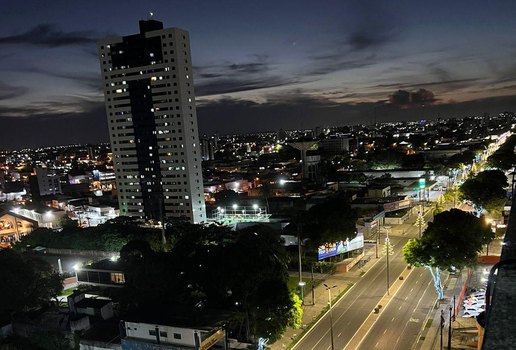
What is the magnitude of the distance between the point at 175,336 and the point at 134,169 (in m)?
50.9

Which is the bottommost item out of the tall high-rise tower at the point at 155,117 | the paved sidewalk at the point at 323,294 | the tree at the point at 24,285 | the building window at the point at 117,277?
the paved sidewalk at the point at 323,294

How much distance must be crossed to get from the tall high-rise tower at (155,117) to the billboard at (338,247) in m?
31.4

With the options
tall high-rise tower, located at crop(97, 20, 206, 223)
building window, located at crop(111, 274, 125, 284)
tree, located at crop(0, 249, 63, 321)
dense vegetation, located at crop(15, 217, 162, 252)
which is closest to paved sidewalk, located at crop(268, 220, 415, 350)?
building window, located at crop(111, 274, 125, 284)

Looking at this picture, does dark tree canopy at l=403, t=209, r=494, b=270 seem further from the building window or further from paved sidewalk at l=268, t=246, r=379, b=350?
the building window

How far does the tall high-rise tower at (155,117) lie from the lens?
6644cm

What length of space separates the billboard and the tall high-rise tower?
31.4 meters

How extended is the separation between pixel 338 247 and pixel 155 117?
130 feet

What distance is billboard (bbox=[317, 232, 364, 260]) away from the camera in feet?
136

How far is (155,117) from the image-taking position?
6825cm

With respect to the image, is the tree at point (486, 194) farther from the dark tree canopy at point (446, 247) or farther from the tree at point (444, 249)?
the tree at point (444, 249)

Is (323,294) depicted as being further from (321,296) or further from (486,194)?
(486,194)

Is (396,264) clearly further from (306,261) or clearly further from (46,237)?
(46,237)

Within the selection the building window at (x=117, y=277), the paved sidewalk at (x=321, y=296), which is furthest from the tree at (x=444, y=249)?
the building window at (x=117, y=277)

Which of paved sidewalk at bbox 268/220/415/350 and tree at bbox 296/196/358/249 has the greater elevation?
tree at bbox 296/196/358/249
